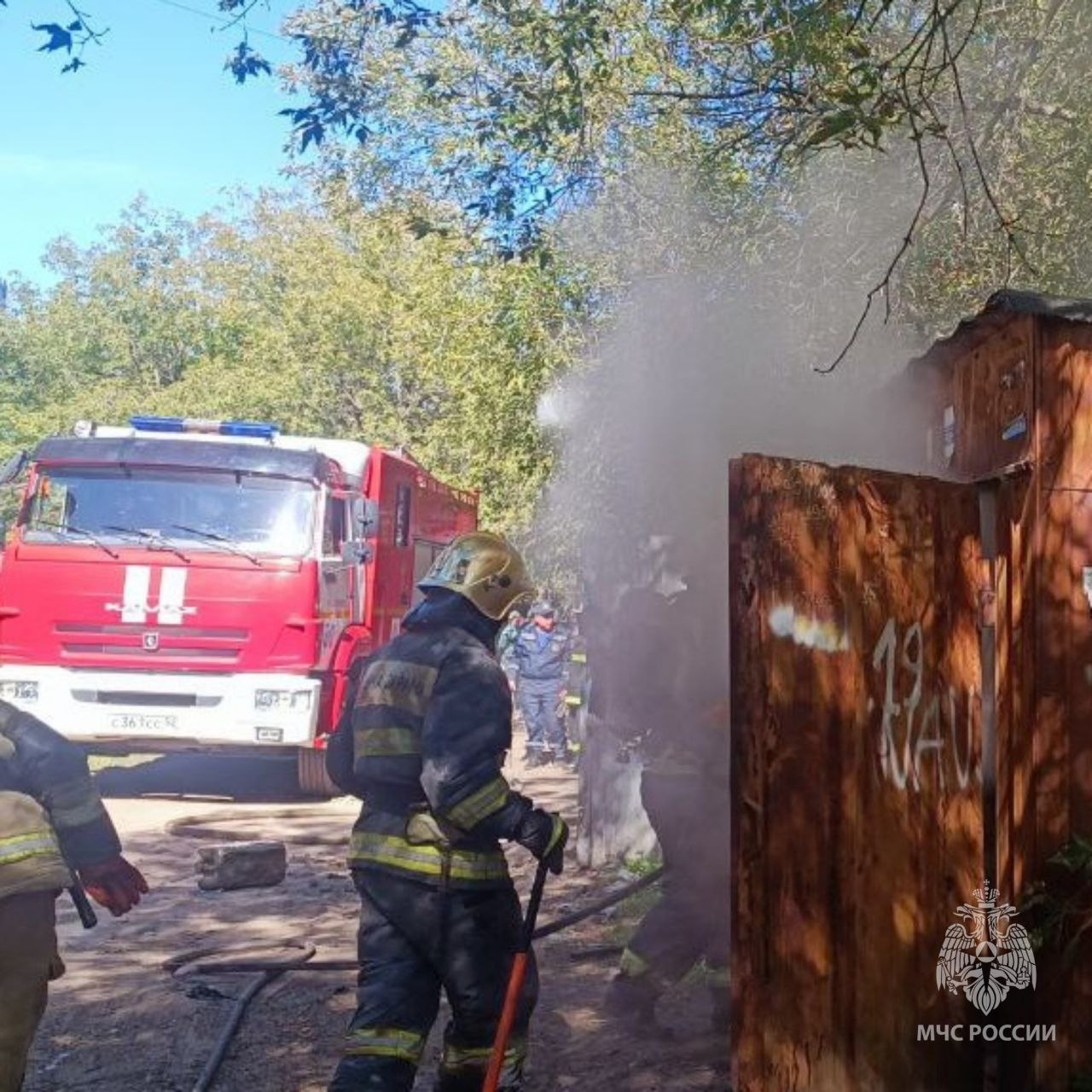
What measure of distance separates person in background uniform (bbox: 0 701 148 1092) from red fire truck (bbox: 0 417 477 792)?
5.97 meters

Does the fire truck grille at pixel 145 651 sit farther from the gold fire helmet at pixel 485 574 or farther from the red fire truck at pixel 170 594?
the gold fire helmet at pixel 485 574

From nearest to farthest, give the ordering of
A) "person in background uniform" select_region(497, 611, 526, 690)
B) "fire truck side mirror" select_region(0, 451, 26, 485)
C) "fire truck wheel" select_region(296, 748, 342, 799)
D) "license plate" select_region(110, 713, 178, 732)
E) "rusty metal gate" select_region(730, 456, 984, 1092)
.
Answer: "rusty metal gate" select_region(730, 456, 984, 1092)
"fire truck side mirror" select_region(0, 451, 26, 485)
"license plate" select_region(110, 713, 178, 732)
"fire truck wheel" select_region(296, 748, 342, 799)
"person in background uniform" select_region(497, 611, 526, 690)

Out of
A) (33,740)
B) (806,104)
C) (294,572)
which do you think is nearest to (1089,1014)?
(33,740)

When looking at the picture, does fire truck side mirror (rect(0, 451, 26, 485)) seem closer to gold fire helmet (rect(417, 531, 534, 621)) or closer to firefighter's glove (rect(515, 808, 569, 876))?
gold fire helmet (rect(417, 531, 534, 621))

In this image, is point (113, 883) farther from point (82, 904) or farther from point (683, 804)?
point (683, 804)

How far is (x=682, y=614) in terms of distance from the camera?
5109 mm

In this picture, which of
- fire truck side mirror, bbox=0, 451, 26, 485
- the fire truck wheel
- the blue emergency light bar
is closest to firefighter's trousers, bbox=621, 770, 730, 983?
the fire truck wheel

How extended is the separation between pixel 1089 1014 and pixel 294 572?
6891 mm

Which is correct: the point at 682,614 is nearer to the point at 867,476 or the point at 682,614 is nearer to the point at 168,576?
the point at 867,476

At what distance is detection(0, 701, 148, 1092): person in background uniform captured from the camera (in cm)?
285

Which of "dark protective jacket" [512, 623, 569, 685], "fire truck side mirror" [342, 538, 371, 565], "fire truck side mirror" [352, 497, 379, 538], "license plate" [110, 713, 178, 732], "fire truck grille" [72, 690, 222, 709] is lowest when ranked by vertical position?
"license plate" [110, 713, 178, 732]

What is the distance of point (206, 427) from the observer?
386 inches

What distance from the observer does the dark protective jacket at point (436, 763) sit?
3.19 meters

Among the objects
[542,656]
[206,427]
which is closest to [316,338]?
[542,656]
